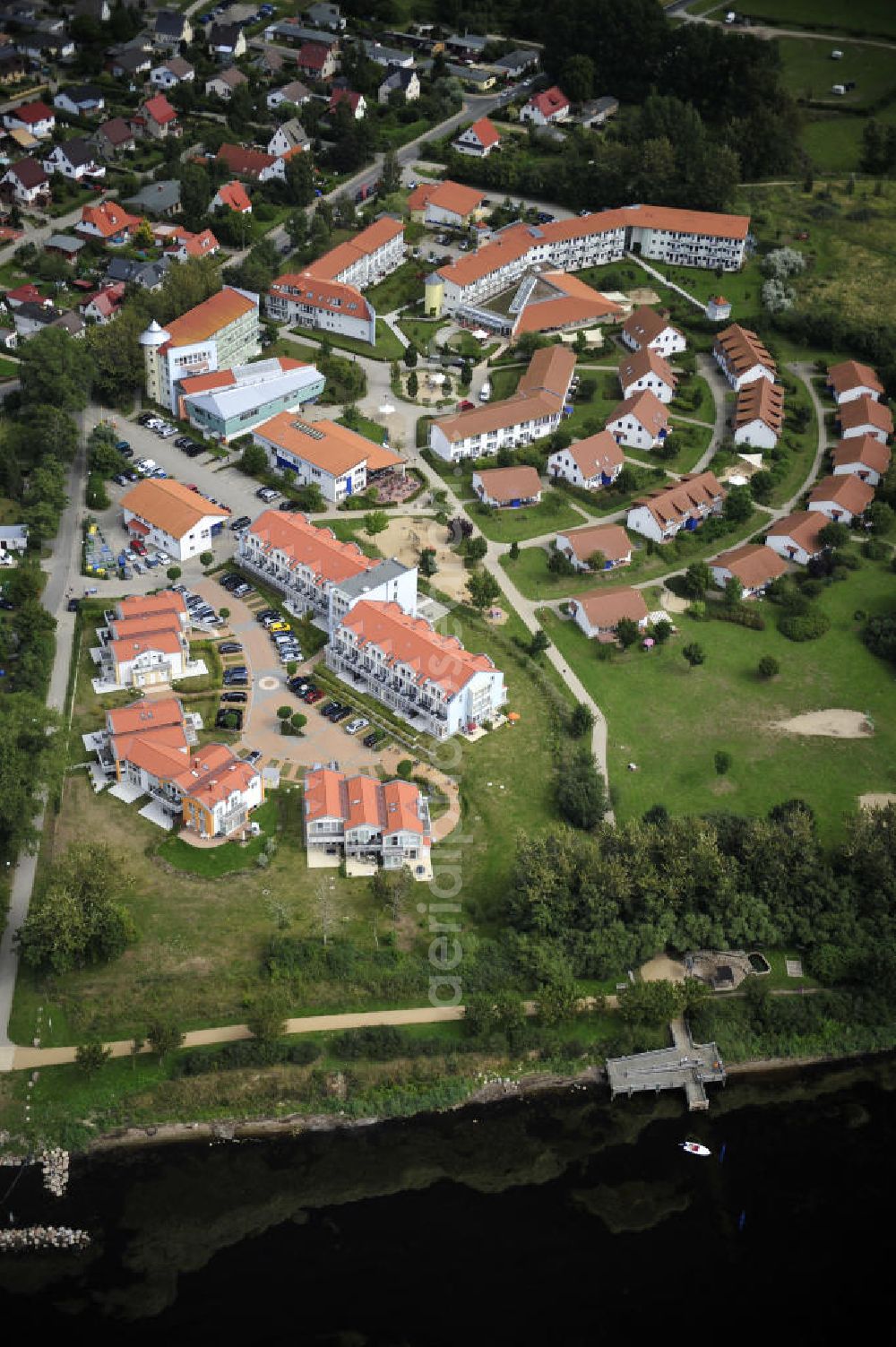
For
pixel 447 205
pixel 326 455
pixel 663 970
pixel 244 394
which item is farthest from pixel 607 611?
pixel 447 205

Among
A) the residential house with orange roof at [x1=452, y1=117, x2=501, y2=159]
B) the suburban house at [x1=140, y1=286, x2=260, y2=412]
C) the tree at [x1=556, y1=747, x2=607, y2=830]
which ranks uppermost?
the residential house with orange roof at [x1=452, y1=117, x2=501, y2=159]

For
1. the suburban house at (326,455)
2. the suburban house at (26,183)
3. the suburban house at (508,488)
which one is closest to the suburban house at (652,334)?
the suburban house at (508,488)

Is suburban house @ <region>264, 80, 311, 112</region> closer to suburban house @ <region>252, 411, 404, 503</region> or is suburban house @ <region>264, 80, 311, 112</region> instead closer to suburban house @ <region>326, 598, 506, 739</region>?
suburban house @ <region>252, 411, 404, 503</region>

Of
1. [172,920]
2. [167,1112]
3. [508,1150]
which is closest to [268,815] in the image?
[172,920]

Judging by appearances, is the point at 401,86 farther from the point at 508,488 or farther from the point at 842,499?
the point at 842,499

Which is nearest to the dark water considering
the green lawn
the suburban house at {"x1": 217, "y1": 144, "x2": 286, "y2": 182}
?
the green lawn

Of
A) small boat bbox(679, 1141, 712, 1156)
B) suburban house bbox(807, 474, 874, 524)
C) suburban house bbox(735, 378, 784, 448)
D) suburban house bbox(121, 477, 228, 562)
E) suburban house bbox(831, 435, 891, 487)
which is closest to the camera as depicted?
small boat bbox(679, 1141, 712, 1156)

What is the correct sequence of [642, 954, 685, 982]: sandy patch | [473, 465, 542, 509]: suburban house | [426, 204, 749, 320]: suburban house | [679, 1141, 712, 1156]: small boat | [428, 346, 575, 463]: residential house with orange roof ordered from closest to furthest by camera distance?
[679, 1141, 712, 1156]: small boat → [642, 954, 685, 982]: sandy patch → [473, 465, 542, 509]: suburban house → [428, 346, 575, 463]: residential house with orange roof → [426, 204, 749, 320]: suburban house
